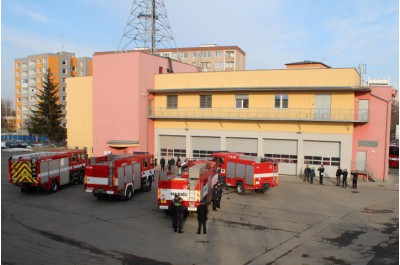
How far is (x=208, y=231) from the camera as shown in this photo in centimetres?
1405

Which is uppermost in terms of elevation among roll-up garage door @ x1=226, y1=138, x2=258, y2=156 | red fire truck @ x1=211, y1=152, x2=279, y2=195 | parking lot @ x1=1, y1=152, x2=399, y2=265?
roll-up garage door @ x1=226, y1=138, x2=258, y2=156

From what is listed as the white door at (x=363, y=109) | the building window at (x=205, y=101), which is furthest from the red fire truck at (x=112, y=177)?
the white door at (x=363, y=109)

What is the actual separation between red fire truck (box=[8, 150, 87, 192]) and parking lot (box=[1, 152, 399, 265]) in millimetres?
746

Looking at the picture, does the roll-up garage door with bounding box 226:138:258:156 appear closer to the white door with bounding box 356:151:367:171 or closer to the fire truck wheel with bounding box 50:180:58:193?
the white door with bounding box 356:151:367:171

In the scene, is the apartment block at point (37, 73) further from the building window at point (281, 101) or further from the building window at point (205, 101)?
the building window at point (281, 101)

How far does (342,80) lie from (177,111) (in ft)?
49.9

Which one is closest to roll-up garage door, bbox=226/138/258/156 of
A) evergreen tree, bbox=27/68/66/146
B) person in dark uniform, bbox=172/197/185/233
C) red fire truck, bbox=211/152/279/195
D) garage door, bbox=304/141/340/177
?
garage door, bbox=304/141/340/177

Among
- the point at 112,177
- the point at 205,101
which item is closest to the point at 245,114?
the point at 205,101

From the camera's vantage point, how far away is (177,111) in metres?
34.0

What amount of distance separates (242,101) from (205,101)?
12.1ft

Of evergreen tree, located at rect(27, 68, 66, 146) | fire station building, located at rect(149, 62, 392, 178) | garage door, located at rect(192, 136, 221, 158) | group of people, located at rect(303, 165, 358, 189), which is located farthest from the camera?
evergreen tree, located at rect(27, 68, 66, 146)

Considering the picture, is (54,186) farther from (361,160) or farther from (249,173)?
(361,160)

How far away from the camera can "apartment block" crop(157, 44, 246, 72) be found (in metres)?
94.0

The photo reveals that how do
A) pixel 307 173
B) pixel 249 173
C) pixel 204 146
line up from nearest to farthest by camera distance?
pixel 249 173, pixel 307 173, pixel 204 146
